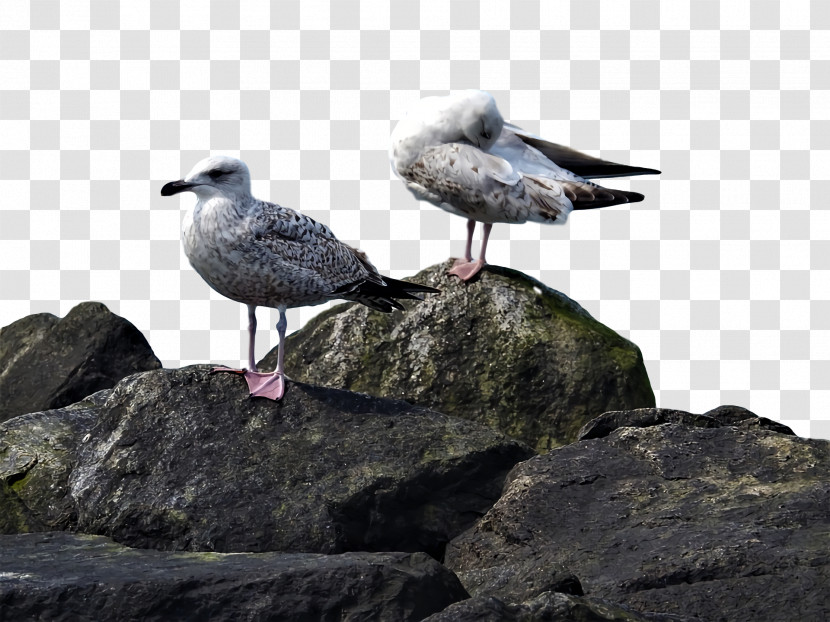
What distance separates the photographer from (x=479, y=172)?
11.1 metres

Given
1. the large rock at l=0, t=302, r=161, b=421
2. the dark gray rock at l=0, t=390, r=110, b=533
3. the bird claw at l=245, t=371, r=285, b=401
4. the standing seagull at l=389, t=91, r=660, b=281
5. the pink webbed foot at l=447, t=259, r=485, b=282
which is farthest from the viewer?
the large rock at l=0, t=302, r=161, b=421

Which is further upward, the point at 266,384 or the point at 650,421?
the point at 266,384

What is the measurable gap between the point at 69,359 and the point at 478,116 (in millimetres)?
4152

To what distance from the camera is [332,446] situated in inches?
373

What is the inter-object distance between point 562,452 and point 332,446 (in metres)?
1.60

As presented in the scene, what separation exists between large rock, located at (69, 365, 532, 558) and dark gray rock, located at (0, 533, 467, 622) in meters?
1.27

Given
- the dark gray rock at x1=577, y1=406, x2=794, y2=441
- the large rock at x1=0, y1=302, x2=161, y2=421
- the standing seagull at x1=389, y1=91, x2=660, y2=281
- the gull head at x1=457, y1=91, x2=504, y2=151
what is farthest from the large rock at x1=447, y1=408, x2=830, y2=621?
the large rock at x1=0, y1=302, x2=161, y2=421

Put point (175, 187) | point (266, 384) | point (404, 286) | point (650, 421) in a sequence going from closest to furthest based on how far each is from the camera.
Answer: point (175, 187)
point (266, 384)
point (650, 421)
point (404, 286)

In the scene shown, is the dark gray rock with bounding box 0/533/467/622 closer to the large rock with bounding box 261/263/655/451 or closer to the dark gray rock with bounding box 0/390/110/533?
the dark gray rock with bounding box 0/390/110/533

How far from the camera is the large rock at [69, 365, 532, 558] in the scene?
29.7ft

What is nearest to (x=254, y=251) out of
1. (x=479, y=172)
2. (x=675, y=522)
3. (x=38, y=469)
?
(x=38, y=469)

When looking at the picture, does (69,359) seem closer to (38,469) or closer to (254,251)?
(38,469)

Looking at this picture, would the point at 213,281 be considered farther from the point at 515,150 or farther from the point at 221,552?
the point at 515,150

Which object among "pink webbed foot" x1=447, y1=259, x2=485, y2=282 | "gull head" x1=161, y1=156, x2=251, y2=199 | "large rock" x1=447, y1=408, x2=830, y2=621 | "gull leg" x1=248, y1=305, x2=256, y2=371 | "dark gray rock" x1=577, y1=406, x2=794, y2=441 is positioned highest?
"gull head" x1=161, y1=156, x2=251, y2=199
